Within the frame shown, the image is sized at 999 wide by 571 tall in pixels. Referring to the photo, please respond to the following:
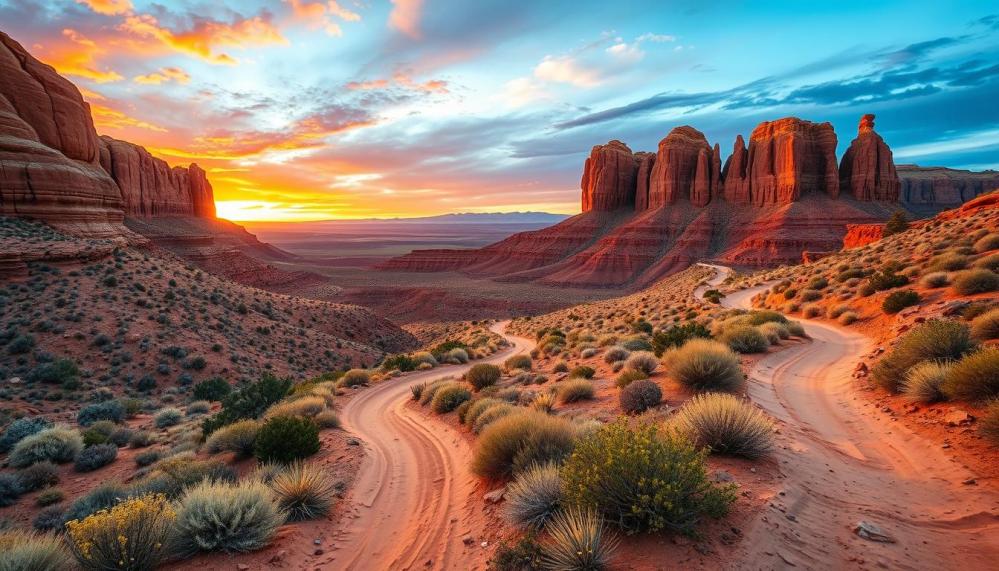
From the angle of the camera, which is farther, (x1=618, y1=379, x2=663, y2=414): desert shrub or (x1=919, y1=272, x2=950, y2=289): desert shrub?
(x1=919, y1=272, x2=950, y2=289): desert shrub

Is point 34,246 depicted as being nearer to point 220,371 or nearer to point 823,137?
point 220,371

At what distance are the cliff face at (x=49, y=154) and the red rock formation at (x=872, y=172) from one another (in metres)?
112

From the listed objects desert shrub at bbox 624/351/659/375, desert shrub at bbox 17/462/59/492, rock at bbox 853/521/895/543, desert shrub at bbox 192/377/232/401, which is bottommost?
desert shrub at bbox 192/377/232/401

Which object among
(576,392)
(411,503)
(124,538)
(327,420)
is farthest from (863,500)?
(327,420)

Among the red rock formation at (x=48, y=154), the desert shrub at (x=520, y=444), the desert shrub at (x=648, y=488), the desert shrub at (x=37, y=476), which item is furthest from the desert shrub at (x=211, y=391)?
the red rock formation at (x=48, y=154)

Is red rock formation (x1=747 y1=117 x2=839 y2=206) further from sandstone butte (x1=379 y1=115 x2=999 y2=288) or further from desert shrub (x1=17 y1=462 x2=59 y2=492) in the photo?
desert shrub (x1=17 y1=462 x2=59 y2=492)

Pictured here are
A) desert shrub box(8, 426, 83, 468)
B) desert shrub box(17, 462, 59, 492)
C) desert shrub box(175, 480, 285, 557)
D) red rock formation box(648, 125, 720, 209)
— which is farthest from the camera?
red rock formation box(648, 125, 720, 209)

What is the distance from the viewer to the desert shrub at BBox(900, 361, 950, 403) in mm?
7625

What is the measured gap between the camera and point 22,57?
35.2 metres

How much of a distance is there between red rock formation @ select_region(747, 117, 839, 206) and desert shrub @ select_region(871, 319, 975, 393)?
86.0m

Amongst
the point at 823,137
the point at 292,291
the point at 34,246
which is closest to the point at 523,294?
the point at 292,291

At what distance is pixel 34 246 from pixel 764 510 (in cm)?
4178

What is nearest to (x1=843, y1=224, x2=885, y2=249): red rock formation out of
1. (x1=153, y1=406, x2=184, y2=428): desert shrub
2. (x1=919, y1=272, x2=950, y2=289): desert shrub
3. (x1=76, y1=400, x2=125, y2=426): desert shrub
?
(x1=919, y1=272, x2=950, y2=289): desert shrub

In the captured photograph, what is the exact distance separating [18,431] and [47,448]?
3112 millimetres
